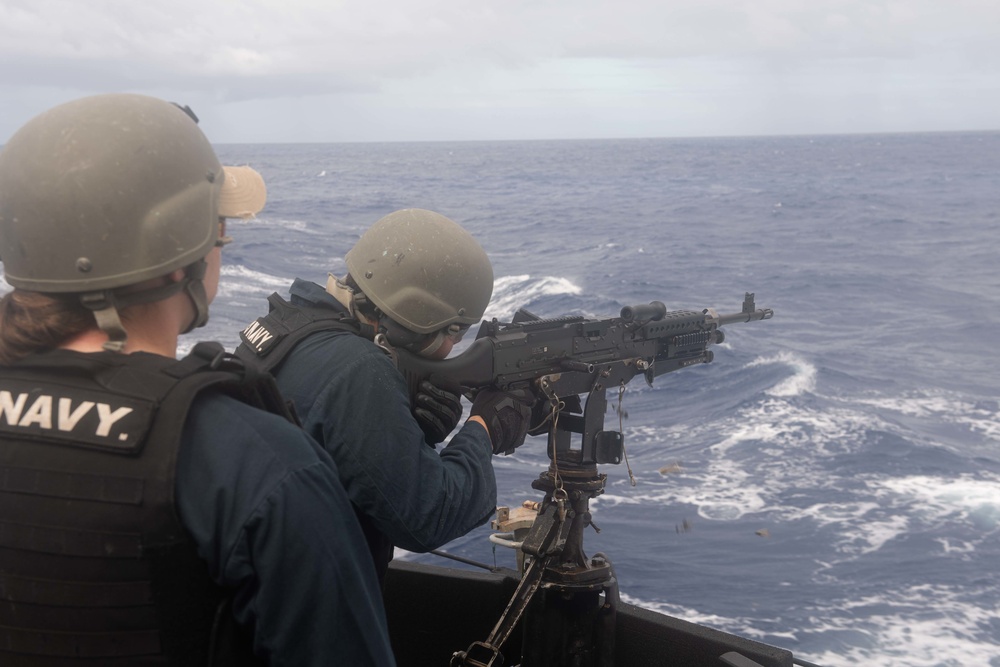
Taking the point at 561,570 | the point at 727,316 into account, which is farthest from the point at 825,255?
the point at 561,570

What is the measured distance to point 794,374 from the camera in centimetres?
1822

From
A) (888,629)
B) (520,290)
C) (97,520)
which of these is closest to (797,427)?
(888,629)

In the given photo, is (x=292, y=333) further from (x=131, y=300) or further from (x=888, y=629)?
(x=888, y=629)

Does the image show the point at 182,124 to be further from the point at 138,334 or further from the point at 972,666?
the point at 972,666

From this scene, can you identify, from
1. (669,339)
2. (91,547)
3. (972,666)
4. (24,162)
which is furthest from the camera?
(972,666)

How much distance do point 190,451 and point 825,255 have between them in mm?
34554

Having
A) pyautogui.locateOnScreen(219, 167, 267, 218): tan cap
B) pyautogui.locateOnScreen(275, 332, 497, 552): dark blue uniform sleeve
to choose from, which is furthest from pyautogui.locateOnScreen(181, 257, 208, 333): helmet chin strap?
pyautogui.locateOnScreen(275, 332, 497, 552): dark blue uniform sleeve

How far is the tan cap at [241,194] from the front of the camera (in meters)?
1.93

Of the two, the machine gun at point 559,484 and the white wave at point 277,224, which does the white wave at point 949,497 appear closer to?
the machine gun at point 559,484

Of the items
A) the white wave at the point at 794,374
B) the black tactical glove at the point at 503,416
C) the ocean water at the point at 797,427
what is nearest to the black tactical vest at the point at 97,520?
the black tactical glove at the point at 503,416

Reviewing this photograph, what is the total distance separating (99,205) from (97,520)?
526 millimetres

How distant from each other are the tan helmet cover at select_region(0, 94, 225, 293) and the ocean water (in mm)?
2965

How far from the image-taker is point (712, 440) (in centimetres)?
1513

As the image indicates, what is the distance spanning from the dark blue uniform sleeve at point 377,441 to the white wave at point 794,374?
49.7 feet
